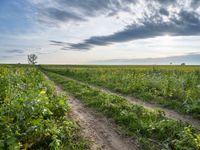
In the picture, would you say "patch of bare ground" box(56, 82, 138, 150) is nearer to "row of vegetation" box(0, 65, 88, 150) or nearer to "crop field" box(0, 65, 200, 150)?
"crop field" box(0, 65, 200, 150)

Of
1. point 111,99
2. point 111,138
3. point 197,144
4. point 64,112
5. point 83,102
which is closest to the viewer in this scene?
point 197,144

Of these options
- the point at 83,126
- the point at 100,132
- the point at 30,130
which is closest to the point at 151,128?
the point at 100,132

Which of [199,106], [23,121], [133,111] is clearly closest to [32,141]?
[23,121]

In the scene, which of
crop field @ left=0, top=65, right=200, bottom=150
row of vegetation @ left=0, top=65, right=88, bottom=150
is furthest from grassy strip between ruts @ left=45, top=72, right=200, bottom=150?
row of vegetation @ left=0, top=65, right=88, bottom=150

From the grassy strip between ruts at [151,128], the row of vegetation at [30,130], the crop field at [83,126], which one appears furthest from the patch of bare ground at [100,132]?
the row of vegetation at [30,130]

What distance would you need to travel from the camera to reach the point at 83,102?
14.2 m

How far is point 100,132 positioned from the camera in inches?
344

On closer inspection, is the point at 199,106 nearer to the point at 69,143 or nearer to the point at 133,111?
the point at 133,111

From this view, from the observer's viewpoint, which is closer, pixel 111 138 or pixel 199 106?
pixel 111 138

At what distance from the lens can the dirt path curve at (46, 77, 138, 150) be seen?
749cm

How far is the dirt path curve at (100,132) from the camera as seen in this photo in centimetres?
749

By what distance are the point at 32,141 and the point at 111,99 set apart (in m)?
6.83

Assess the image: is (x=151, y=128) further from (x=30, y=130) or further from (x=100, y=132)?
(x=30, y=130)

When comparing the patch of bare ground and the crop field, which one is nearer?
the crop field
